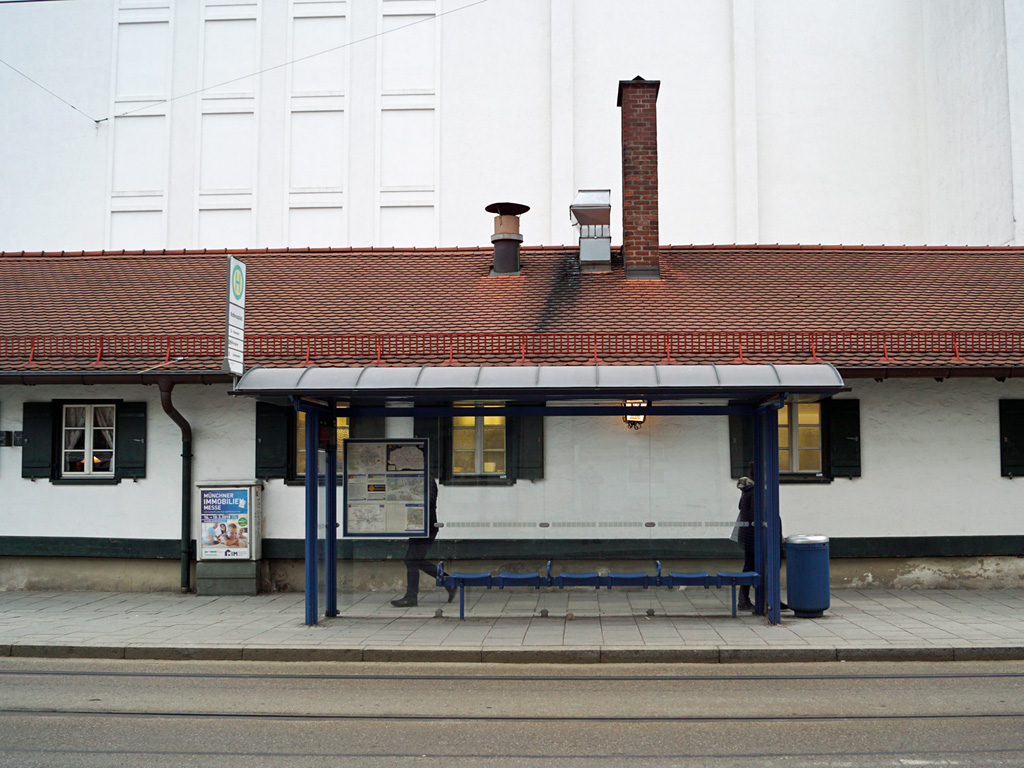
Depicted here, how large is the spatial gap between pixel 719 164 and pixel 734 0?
477cm

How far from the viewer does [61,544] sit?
47.3 ft

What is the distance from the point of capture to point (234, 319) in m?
12.1

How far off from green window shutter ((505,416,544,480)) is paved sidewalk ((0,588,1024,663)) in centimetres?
160

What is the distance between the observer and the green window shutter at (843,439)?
13977 mm

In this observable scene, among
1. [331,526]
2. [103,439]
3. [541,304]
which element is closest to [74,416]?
[103,439]

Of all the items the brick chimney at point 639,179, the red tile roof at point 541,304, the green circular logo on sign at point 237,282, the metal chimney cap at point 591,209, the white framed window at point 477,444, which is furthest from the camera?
the metal chimney cap at point 591,209

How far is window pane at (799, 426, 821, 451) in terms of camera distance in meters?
14.1

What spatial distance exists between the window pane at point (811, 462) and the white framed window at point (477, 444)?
468cm

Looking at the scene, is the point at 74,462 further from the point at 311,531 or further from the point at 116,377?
the point at 311,531

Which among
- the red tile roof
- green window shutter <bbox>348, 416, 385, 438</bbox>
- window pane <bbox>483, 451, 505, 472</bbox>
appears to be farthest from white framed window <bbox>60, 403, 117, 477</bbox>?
window pane <bbox>483, 451, 505, 472</bbox>

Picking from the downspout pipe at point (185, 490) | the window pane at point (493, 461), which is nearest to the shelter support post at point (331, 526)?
the window pane at point (493, 461)

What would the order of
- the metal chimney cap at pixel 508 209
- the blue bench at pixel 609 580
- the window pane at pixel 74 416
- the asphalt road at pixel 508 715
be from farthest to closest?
the metal chimney cap at pixel 508 209
the window pane at pixel 74 416
the blue bench at pixel 609 580
the asphalt road at pixel 508 715

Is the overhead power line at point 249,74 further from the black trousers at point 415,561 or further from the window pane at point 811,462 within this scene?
the black trousers at point 415,561

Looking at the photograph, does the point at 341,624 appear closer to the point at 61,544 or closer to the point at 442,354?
the point at 442,354
